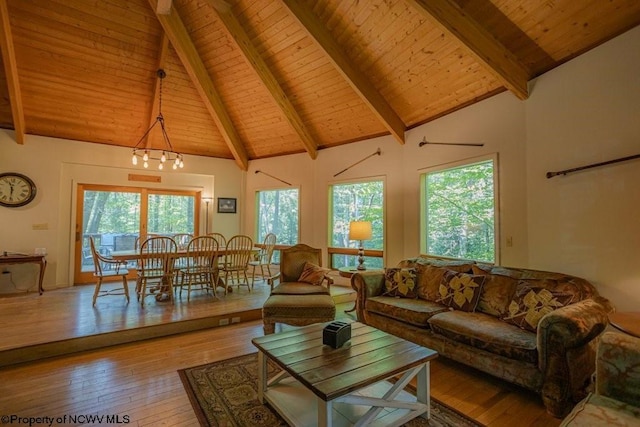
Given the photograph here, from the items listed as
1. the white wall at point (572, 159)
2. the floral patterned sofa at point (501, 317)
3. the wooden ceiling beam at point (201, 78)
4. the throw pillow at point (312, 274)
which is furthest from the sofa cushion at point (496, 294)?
the wooden ceiling beam at point (201, 78)

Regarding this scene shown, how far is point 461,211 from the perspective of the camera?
4.16 metres

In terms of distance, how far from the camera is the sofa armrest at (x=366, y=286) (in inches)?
143

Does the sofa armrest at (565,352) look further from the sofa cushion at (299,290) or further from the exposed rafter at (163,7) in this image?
the exposed rafter at (163,7)

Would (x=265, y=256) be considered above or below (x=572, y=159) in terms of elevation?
below

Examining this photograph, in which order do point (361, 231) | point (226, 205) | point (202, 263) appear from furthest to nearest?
point (226, 205), point (202, 263), point (361, 231)

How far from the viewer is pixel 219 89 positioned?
5695 millimetres

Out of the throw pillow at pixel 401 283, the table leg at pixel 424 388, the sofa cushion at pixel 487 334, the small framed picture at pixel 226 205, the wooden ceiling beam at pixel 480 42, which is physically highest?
the wooden ceiling beam at pixel 480 42

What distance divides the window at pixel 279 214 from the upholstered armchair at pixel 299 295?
238 centimetres

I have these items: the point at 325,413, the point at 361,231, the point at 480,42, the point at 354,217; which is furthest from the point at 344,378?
the point at 354,217

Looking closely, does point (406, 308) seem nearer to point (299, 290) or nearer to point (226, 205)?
point (299, 290)

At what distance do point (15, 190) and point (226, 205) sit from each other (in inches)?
138

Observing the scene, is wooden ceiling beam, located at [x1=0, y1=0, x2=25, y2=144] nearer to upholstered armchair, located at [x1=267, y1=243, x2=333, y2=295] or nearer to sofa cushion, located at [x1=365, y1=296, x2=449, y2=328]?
upholstered armchair, located at [x1=267, y1=243, x2=333, y2=295]

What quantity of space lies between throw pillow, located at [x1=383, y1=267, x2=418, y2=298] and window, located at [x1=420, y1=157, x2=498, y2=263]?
3.20 ft

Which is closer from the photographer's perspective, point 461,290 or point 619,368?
point 619,368
